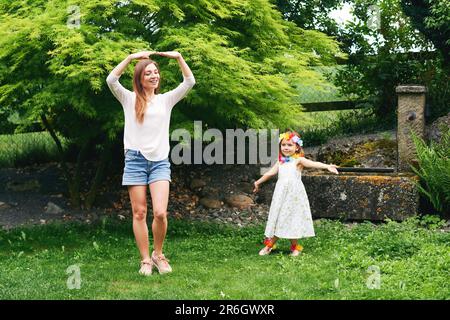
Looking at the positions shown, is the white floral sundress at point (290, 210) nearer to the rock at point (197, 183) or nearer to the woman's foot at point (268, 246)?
the woman's foot at point (268, 246)

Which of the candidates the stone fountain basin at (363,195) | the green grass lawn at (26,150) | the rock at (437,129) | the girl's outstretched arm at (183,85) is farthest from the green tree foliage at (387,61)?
the girl's outstretched arm at (183,85)

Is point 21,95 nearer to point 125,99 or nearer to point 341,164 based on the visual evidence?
point 125,99

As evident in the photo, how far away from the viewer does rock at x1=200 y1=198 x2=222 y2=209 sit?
9.78 m

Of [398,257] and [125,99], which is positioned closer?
[125,99]

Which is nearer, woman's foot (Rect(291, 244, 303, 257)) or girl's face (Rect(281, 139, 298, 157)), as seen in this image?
woman's foot (Rect(291, 244, 303, 257))

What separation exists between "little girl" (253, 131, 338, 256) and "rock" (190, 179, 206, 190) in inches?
119

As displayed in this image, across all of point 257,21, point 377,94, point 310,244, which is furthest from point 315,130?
point 310,244

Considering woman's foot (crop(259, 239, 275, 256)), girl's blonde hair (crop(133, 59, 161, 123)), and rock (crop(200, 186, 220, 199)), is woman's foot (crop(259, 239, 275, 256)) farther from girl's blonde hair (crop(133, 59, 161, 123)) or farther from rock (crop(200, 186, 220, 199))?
rock (crop(200, 186, 220, 199))

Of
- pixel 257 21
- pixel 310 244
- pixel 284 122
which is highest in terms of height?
pixel 257 21

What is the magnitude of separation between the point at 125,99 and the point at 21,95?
2320 mm

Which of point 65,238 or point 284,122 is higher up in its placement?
point 284,122

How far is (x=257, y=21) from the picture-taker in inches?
347

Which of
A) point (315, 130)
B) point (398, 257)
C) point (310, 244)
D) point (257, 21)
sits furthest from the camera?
point (315, 130)

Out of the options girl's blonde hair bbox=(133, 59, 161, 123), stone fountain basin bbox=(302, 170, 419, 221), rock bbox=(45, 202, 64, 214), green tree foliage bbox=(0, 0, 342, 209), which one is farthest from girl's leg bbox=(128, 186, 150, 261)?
stone fountain basin bbox=(302, 170, 419, 221)
